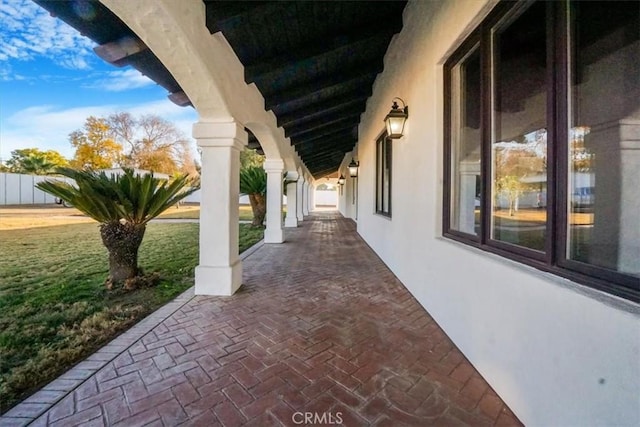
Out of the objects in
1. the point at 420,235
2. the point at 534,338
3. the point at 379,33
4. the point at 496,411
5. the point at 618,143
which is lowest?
the point at 496,411

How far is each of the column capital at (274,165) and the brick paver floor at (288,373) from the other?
4.89 m

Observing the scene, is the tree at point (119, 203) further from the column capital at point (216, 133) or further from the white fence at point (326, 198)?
the white fence at point (326, 198)

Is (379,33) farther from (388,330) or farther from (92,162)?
(92,162)

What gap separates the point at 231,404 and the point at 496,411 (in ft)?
5.47

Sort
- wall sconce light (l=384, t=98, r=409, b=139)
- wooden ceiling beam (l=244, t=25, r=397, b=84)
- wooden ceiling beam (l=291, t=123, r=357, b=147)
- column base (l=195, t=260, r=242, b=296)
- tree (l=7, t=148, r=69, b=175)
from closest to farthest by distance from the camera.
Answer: column base (l=195, t=260, r=242, b=296) → wooden ceiling beam (l=244, t=25, r=397, b=84) → wall sconce light (l=384, t=98, r=409, b=139) → wooden ceiling beam (l=291, t=123, r=357, b=147) → tree (l=7, t=148, r=69, b=175)

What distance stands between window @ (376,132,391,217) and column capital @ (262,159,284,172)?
2664mm

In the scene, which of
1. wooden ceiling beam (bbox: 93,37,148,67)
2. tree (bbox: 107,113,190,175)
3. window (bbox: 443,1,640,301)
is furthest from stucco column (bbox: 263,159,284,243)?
tree (bbox: 107,113,190,175)

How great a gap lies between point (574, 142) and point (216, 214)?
145 inches

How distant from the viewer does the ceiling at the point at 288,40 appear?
304 centimetres

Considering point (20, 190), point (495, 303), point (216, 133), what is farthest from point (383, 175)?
point (20, 190)

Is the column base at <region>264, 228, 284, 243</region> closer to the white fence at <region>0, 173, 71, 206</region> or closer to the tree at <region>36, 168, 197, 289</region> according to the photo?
the tree at <region>36, 168, 197, 289</region>

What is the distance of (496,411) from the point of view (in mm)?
1814

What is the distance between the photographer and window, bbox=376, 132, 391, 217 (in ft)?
19.3

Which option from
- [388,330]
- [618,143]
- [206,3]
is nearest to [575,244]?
[618,143]
